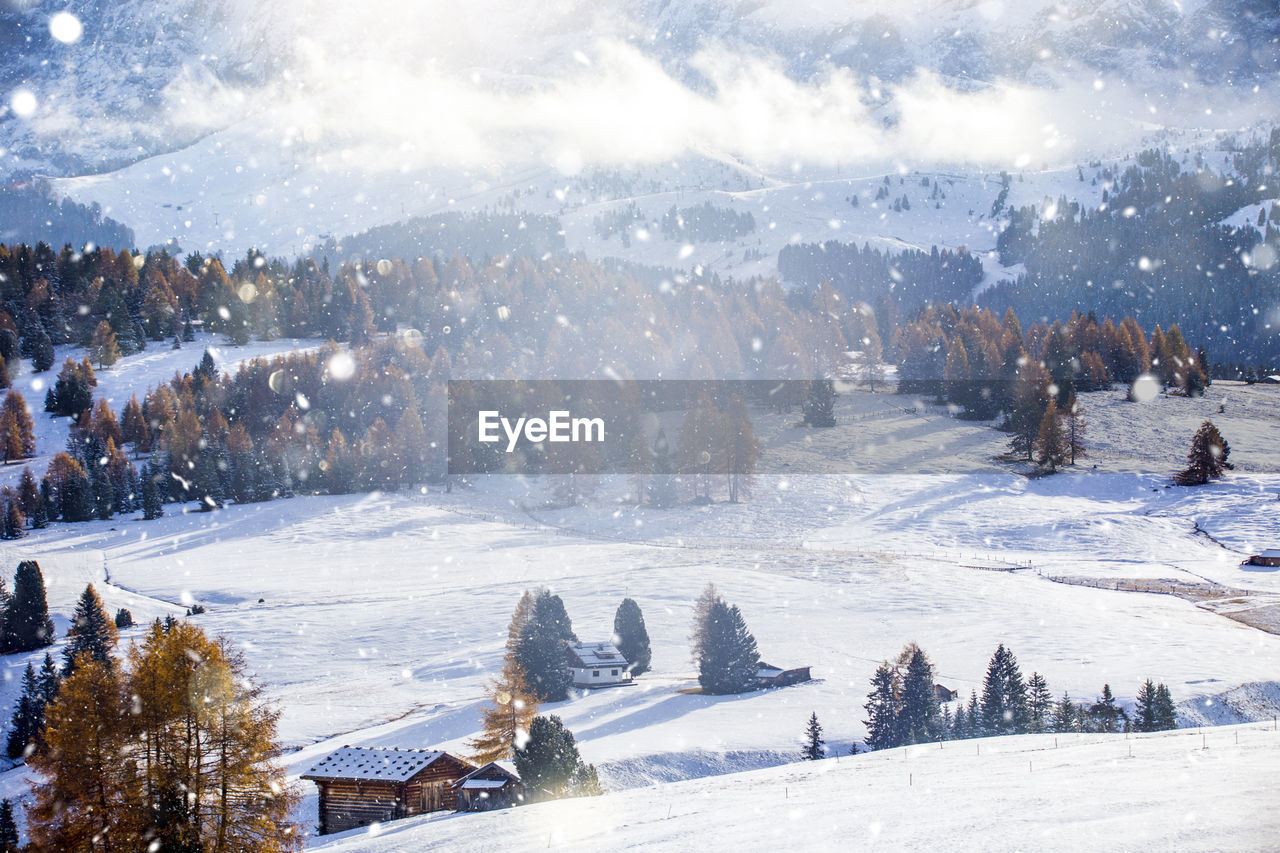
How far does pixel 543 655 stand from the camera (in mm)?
40875

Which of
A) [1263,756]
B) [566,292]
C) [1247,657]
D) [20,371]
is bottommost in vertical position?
[1247,657]

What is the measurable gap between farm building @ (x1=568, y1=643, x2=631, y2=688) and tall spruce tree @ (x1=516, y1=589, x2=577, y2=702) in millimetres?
1199

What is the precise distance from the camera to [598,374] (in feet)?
383

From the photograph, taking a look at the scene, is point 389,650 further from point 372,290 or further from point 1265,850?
point 372,290

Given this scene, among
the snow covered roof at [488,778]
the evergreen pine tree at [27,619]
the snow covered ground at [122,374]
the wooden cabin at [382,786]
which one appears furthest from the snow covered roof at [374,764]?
the snow covered ground at [122,374]

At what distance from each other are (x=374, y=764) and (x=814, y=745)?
45.6ft

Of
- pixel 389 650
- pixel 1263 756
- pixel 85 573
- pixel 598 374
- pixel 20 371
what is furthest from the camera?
pixel 598 374

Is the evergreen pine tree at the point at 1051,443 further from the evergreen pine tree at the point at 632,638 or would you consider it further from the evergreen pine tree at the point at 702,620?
the evergreen pine tree at the point at 632,638

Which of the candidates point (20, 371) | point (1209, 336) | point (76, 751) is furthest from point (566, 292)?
point (76, 751)

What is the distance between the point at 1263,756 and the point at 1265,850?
797 cm

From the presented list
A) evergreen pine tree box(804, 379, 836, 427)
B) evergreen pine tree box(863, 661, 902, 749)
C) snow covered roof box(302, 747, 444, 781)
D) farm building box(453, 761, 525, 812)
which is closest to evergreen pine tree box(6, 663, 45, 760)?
snow covered roof box(302, 747, 444, 781)

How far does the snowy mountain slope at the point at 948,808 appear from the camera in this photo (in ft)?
44.8

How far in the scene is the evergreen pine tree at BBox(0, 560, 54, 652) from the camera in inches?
1938

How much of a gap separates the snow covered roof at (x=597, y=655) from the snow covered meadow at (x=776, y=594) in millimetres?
2001
